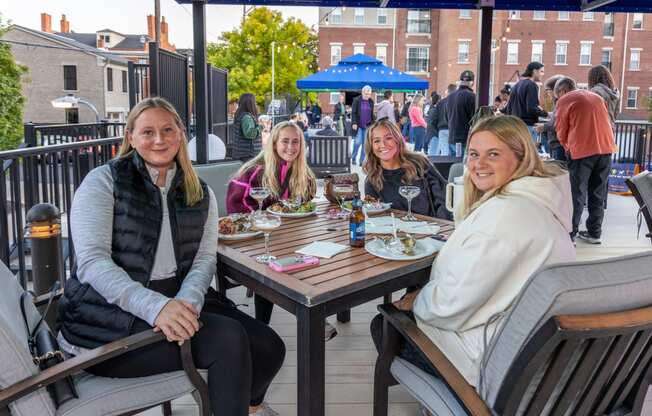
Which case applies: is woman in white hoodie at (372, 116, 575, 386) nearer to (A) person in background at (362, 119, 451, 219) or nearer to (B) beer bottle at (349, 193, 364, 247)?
(B) beer bottle at (349, 193, 364, 247)

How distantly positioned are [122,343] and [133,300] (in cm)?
23

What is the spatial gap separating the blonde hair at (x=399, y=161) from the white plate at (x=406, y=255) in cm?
102

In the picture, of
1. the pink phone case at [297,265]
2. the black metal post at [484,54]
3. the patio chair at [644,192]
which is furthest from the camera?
the black metal post at [484,54]

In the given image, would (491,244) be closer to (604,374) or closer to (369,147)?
(604,374)

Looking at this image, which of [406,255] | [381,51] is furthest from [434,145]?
[381,51]

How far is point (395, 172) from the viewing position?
337 cm

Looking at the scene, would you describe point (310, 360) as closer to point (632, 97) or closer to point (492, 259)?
point (492, 259)

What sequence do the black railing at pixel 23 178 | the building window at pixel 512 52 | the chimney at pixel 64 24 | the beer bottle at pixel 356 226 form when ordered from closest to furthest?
1. the beer bottle at pixel 356 226
2. the black railing at pixel 23 178
3. the building window at pixel 512 52
4. the chimney at pixel 64 24

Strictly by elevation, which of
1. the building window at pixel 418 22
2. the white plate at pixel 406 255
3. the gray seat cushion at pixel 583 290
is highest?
the building window at pixel 418 22

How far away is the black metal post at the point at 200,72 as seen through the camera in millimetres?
4461

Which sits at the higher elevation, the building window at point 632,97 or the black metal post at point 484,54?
the building window at point 632,97

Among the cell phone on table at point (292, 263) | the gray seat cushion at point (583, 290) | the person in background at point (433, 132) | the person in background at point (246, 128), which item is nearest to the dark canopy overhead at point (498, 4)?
the person in background at point (246, 128)

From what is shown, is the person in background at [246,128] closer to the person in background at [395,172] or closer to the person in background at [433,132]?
the person in background at [433,132]

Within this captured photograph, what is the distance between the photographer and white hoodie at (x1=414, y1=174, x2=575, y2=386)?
5.16ft
